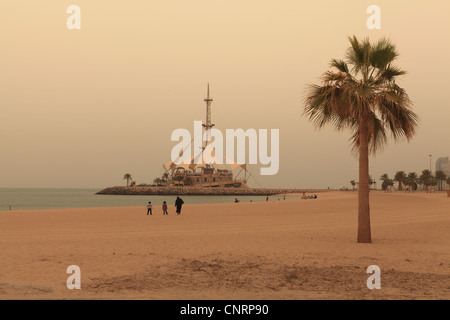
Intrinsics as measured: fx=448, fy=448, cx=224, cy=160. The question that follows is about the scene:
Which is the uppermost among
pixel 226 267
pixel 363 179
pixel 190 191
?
pixel 363 179

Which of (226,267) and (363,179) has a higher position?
(363,179)

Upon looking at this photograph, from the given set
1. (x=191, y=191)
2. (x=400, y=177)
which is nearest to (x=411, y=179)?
(x=400, y=177)

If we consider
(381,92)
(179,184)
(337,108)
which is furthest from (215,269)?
(179,184)

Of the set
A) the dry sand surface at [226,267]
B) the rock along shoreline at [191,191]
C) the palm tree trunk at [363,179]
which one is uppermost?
the palm tree trunk at [363,179]

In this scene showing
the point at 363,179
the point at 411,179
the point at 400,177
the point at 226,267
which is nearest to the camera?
the point at 226,267

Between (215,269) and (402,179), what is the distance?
18190 cm

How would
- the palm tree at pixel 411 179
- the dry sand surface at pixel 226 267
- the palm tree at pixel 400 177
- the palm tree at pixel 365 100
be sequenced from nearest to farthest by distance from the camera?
the dry sand surface at pixel 226 267, the palm tree at pixel 365 100, the palm tree at pixel 411 179, the palm tree at pixel 400 177

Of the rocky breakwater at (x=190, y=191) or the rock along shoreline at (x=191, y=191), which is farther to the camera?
the rocky breakwater at (x=190, y=191)

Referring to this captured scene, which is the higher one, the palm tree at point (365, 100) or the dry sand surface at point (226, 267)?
the palm tree at point (365, 100)

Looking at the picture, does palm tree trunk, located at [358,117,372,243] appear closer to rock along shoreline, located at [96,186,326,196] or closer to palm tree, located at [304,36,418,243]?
palm tree, located at [304,36,418,243]

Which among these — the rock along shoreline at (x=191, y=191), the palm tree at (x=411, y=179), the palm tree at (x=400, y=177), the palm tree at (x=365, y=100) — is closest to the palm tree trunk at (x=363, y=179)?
the palm tree at (x=365, y=100)

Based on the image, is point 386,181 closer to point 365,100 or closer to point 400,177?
point 400,177

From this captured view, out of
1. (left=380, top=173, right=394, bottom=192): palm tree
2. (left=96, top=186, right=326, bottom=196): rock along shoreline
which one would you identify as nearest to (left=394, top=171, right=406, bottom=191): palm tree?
(left=380, top=173, right=394, bottom=192): palm tree

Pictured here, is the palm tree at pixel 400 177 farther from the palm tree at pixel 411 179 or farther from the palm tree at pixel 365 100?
the palm tree at pixel 365 100
